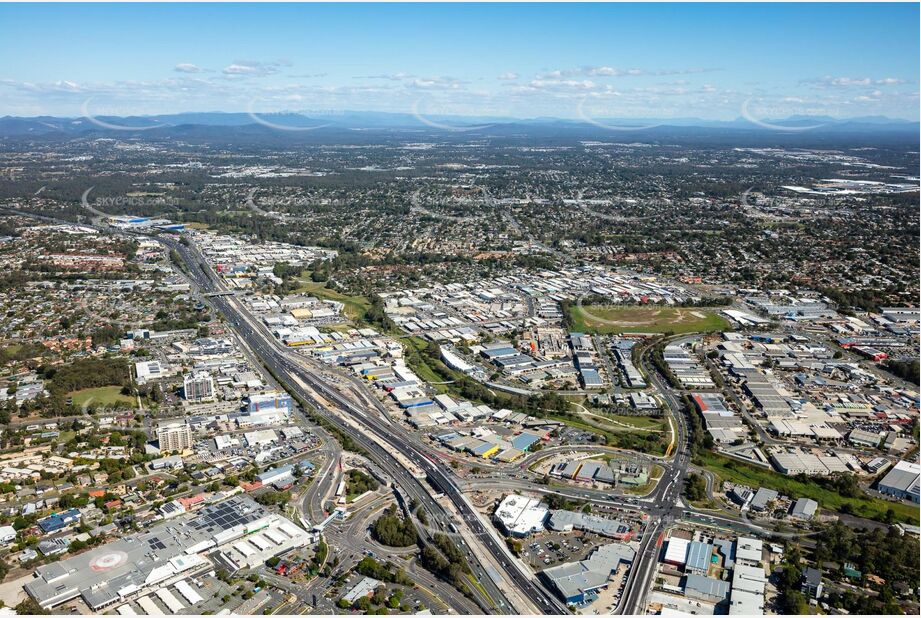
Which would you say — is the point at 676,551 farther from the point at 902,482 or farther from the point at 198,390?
the point at 198,390

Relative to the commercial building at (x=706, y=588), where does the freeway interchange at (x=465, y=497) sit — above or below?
below

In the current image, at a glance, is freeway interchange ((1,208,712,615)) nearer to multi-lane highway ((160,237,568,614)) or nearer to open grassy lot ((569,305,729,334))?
multi-lane highway ((160,237,568,614))

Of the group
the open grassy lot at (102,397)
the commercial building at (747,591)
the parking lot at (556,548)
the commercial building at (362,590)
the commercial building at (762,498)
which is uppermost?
the commercial building at (747,591)

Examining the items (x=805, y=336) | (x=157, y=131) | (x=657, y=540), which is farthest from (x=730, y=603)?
(x=157, y=131)

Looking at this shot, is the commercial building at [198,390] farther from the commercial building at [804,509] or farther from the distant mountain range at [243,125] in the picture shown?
the distant mountain range at [243,125]

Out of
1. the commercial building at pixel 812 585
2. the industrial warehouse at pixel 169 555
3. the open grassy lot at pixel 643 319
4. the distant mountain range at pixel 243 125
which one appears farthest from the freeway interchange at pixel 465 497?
the distant mountain range at pixel 243 125

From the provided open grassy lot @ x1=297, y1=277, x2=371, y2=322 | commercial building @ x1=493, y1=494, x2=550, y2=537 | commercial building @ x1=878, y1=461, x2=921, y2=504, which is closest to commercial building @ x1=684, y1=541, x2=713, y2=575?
commercial building @ x1=493, y1=494, x2=550, y2=537

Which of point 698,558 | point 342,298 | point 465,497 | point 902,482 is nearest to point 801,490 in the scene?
point 902,482

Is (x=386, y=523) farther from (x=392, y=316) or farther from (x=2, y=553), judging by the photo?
(x=392, y=316)
